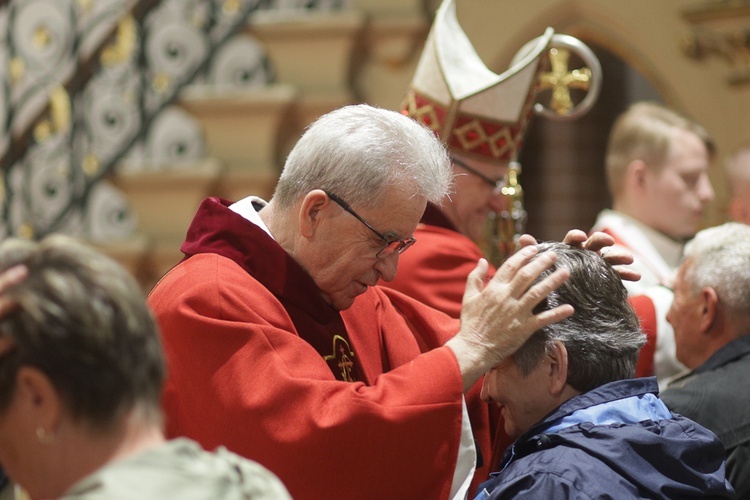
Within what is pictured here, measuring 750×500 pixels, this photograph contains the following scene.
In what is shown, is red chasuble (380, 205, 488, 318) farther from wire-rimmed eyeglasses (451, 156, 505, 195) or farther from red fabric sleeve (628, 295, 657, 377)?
red fabric sleeve (628, 295, 657, 377)

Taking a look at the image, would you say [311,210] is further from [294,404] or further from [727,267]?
[727,267]

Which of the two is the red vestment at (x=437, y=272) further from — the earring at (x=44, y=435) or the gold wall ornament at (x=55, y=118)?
the gold wall ornament at (x=55, y=118)

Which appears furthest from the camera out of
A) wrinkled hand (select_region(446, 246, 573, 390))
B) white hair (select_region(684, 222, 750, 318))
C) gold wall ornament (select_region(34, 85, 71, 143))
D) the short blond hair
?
gold wall ornament (select_region(34, 85, 71, 143))

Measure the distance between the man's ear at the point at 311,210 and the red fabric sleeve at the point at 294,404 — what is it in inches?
7.7

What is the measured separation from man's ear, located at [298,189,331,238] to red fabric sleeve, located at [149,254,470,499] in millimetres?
197

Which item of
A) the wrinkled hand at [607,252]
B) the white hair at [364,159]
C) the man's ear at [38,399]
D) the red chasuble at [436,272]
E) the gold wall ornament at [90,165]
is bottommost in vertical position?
the gold wall ornament at [90,165]

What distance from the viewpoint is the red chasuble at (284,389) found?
102 inches

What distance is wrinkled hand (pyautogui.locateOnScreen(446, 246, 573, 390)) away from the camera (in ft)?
8.43

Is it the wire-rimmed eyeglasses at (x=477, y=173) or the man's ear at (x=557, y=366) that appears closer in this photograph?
the man's ear at (x=557, y=366)

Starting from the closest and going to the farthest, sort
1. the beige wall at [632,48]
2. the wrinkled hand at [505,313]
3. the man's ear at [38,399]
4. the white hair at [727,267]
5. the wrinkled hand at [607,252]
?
the man's ear at [38,399], the wrinkled hand at [505,313], the wrinkled hand at [607,252], the white hair at [727,267], the beige wall at [632,48]

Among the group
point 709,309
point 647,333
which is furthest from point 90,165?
point 709,309

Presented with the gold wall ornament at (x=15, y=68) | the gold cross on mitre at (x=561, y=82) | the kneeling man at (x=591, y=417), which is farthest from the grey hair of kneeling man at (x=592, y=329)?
the gold wall ornament at (x=15, y=68)

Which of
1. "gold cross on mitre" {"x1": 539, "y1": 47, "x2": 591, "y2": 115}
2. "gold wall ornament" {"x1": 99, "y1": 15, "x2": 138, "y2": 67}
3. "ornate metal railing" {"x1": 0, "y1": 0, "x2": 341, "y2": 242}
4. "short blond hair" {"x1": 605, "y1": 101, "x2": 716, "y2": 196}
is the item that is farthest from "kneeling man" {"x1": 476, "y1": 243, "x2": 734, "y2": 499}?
"gold wall ornament" {"x1": 99, "y1": 15, "x2": 138, "y2": 67}

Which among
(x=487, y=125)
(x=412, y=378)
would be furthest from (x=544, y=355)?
(x=487, y=125)
